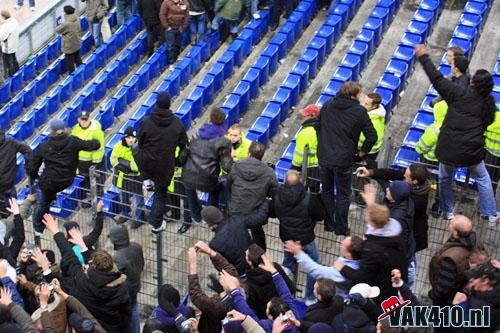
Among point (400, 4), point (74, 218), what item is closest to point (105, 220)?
point (74, 218)

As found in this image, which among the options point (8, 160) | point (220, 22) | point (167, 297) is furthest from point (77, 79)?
point (167, 297)

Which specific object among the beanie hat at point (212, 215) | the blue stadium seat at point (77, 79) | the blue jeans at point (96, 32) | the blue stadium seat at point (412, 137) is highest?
the beanie hat at point (212, 215)

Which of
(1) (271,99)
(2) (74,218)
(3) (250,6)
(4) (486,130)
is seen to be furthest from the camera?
(3) (250,6)

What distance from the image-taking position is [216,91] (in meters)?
15.1

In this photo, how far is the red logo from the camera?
7.54m

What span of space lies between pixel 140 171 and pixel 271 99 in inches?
166

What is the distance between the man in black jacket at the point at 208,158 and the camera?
32.8 ft

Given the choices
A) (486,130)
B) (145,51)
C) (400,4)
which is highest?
(486,130)

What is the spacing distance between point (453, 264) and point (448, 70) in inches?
244

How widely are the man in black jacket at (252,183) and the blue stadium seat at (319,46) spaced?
5814 mm

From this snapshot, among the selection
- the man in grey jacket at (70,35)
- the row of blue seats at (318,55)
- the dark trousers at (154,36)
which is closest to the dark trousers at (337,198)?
the row of blue seats at (318,55)

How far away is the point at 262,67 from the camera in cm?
1478

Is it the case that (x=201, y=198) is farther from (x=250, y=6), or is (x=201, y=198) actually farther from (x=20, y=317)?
(x=250, y=6)

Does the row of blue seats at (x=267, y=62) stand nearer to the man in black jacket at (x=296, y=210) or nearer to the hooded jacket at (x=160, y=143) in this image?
the hooded jacket at (x=160, y=143)
